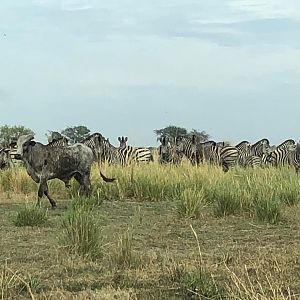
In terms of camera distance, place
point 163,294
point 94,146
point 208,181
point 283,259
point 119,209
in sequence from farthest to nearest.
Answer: point 94,146, point 208,181, point 119,209, point 283,259, point 163,294

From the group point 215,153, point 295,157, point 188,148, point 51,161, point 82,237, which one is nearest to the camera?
point 82,237

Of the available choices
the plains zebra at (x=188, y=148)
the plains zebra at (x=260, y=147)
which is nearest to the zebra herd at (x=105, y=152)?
the plains zebra at (x=188, y=148)

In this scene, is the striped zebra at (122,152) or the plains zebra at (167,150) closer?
the striped zebra at (122,152)

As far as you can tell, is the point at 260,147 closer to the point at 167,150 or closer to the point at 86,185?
the point at 167,150

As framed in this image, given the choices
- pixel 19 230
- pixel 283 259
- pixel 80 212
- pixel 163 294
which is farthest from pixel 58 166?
pixel 163 294

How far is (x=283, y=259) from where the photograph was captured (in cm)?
725

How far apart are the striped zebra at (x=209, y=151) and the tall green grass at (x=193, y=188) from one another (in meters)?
6.45

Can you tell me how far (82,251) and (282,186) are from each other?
716 centimetres

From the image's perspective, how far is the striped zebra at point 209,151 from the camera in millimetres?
25600

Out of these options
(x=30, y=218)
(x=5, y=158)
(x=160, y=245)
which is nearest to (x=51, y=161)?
(x=30, y=218)

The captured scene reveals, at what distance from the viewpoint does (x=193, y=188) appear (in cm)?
1496

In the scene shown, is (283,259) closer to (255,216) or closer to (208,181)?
(255,216)

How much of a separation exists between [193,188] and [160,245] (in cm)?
626

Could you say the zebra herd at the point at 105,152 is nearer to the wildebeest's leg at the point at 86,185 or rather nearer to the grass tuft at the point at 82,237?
the wildebeest's leg at the point at 86,185
